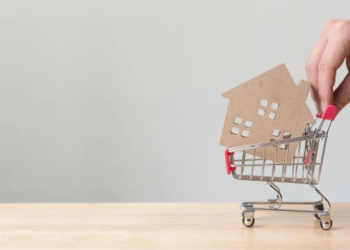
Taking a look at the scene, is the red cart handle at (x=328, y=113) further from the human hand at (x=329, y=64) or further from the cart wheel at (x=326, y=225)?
the cart wheel at (x=326, y=225)

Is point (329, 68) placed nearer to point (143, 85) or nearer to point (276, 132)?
point (276, 132)

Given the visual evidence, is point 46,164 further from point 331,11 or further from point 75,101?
point 331,11

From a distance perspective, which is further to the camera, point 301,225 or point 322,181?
point 322,181

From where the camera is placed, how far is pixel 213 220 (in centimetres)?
92

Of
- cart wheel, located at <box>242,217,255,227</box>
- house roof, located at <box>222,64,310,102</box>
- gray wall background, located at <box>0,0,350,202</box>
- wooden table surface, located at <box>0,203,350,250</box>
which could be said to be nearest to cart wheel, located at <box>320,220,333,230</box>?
wooden table surface, located at <box>0,203,350,250</box>

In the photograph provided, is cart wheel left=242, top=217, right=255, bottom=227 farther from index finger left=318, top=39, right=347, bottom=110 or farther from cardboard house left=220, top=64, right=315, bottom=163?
index finger left=318, top=39, right=347, bottom=110

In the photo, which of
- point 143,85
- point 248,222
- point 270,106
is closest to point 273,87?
point 270,106

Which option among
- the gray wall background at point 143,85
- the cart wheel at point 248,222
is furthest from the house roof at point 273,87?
the gray wall background at point 143,85

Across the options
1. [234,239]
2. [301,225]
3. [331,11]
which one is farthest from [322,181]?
[234,239]

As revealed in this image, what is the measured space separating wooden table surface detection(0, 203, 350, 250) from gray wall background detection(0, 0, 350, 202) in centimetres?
87

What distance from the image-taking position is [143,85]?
189 centimetres

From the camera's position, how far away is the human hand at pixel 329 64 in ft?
2.90

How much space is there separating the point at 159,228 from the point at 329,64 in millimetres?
470

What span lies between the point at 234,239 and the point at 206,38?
1200 mm
